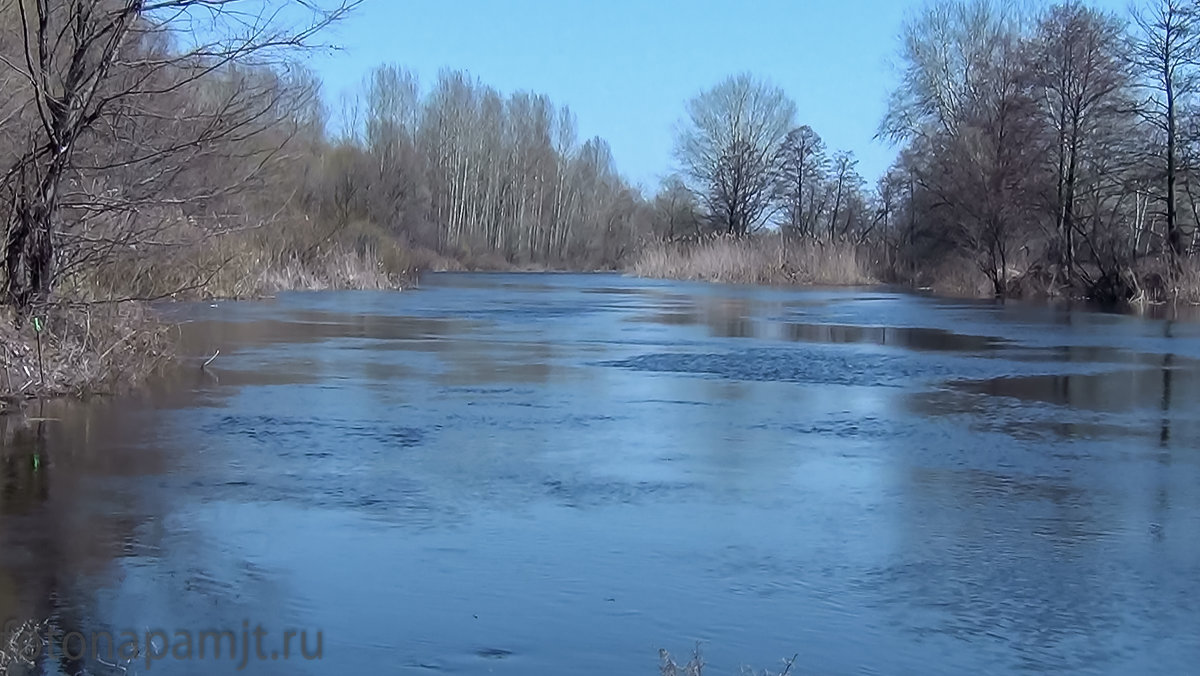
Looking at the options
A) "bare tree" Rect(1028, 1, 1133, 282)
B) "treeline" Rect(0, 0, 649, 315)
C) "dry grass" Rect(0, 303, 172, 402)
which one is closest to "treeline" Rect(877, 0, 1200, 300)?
"bare tree" Rect(1028, 1, 1133, 282)

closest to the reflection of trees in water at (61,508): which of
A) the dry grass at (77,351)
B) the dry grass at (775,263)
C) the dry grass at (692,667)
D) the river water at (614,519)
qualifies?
the river water at (614,519)

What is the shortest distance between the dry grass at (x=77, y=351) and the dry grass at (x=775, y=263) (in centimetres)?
3595

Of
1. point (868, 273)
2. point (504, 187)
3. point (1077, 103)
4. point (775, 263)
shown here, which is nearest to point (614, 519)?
point (1077, 103)

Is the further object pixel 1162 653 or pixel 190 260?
pixel 190 260

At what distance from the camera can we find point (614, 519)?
272 inches

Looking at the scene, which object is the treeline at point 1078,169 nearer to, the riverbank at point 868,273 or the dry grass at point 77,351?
the riverbank at point 868,273

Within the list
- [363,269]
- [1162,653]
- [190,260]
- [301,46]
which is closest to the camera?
[1162,653]

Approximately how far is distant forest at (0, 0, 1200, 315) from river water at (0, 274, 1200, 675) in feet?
6.46

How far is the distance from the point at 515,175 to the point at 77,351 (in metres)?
71.0

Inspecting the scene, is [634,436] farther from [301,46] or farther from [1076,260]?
[1076,260]

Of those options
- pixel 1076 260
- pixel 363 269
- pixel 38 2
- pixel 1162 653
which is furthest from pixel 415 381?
pixel 1076 260

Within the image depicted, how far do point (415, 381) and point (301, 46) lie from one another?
12.3 feet

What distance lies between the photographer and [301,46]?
1042 centimetres

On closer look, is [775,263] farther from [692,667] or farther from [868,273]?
[692,667]
